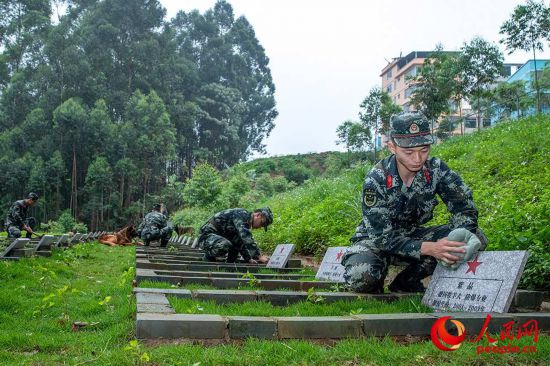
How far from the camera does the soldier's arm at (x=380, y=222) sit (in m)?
3.96

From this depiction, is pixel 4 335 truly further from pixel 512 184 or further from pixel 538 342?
pixel 512 184

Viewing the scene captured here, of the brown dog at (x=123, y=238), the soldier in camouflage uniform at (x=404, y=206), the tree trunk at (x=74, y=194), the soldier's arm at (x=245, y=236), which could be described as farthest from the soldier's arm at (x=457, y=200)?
the tree trunk at (x=74, y=194)

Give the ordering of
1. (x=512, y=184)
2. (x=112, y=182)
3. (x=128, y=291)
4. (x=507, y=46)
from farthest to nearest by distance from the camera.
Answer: (x=112, y=182)
(x=507, y=46)
(x=512, y=184)
(x=128, y=291)

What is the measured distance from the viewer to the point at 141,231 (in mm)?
14000

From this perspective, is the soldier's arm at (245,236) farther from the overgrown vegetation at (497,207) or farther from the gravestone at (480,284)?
the gravestone at (480,284)

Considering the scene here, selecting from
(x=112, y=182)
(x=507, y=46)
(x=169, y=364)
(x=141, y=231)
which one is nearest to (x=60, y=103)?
(x=112, y=182)

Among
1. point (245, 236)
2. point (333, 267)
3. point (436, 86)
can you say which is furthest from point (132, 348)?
point (436, 86)

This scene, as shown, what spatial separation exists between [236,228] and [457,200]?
386 cm

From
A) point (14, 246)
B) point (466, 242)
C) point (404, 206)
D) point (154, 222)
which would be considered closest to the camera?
point (466, 242)

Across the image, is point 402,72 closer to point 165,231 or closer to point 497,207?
point 165,231

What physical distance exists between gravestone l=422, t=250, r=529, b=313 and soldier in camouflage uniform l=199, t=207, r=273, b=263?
3.56 metres

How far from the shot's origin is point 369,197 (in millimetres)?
4105

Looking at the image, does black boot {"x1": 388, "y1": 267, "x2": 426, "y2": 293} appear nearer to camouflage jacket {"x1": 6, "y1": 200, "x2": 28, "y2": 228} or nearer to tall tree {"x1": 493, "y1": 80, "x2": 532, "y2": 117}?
camouflage jacket {"x1": 6, "y1": 200, "x2": 28, "y2": 228}

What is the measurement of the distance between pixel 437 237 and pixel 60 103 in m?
44.8
